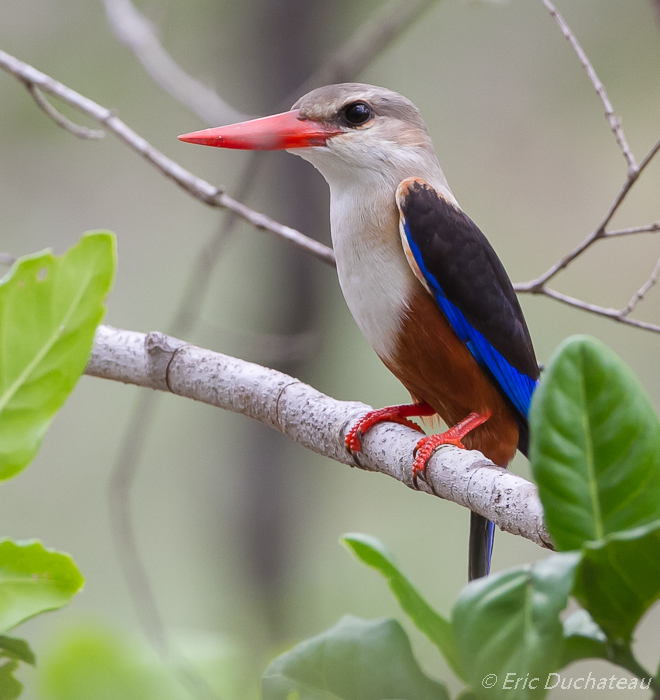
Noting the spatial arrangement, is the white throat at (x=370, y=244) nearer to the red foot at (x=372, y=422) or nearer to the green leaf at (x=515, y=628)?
the red foot at (x=372, y=422)

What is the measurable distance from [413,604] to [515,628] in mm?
60

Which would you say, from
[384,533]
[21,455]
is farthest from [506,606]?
[384,533]

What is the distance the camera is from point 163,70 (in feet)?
5.21

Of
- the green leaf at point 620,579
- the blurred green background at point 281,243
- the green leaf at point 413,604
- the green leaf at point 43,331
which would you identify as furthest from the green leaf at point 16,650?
the blurred green background at point 281,243

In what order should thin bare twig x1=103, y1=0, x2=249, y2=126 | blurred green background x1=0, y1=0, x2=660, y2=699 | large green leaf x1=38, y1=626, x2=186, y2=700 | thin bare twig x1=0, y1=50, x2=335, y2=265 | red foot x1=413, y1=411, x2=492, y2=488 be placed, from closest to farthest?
large green leaf x1=38, y1=626, x2=186, y2=700 → red foot x1=413, y1=411, x2=492, y2=488 → thin bare twig x1=0, y1=50, x2=335, y2=265 → thin bare twig x1=103, y1=0, x2=249, y2=126 → blurred green background x1=0, y1=0, x2=660, y2=699

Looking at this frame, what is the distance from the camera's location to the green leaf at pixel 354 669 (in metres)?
0.36

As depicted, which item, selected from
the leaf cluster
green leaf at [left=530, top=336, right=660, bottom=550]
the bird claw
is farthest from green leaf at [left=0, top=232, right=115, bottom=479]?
the bird claw

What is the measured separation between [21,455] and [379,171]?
79cm

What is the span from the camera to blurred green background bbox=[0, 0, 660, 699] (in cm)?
250

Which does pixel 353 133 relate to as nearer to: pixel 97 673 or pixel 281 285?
pixel 97 673

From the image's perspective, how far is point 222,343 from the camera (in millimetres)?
2885

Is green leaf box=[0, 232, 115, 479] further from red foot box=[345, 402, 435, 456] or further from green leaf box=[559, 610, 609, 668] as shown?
red foot box=[345, 402, 435, 456]

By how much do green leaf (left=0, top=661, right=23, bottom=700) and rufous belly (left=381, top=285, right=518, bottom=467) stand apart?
68 cm

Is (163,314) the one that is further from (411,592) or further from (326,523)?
(411,592)
